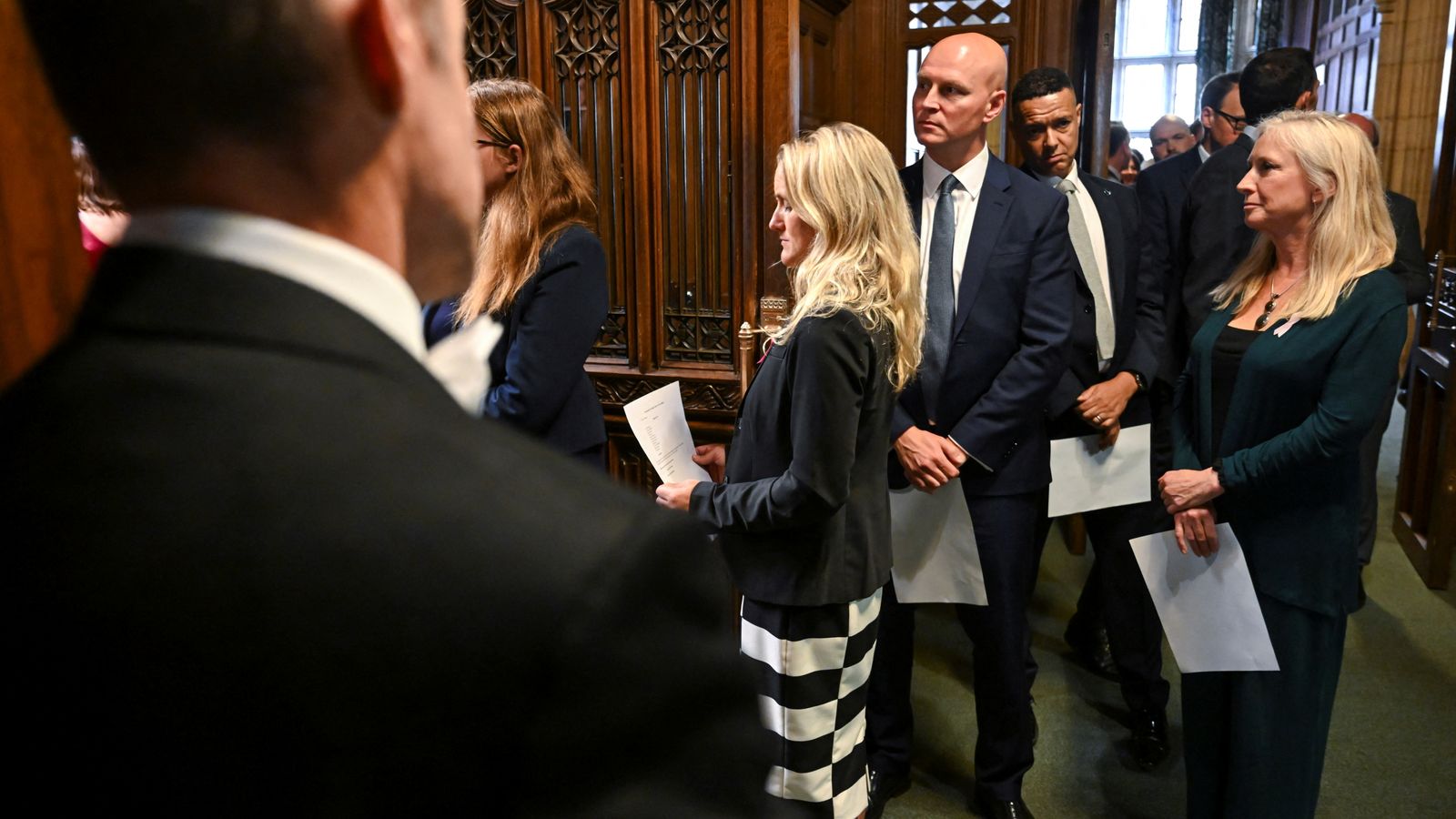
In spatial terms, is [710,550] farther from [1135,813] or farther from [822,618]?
[1135,813]

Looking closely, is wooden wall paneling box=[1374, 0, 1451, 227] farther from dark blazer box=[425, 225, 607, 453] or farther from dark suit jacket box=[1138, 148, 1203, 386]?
dark blazer box=[425, 225, 607, 453]

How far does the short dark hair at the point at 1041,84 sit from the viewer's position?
2.77 m

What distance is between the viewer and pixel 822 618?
6.06ft

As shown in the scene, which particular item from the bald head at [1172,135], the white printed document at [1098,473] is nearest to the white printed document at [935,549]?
the white printed document at [1098,473]

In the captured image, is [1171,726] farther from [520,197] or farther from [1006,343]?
[520,197]

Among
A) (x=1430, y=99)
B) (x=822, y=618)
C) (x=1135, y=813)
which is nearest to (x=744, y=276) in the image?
(x=822, y=618)

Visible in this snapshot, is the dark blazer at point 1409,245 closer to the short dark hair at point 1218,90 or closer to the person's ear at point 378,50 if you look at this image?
the short dark hair at point 1218,90

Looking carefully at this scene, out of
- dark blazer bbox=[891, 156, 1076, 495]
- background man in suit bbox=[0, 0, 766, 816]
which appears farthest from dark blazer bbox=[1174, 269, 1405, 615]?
background man in suit bbox=[0, 0, 766, 816]

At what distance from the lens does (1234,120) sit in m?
3.33

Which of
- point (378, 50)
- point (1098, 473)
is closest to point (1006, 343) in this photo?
point (1098, 473)

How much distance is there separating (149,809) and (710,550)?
25cm

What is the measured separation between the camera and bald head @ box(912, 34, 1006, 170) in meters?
2.42

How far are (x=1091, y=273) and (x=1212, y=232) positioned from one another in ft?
1.27

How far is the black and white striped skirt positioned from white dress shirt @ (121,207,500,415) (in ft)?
4.75
